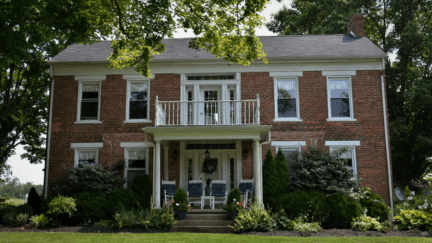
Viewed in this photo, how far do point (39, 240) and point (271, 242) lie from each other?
18.2ft

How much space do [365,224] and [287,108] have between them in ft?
16.9

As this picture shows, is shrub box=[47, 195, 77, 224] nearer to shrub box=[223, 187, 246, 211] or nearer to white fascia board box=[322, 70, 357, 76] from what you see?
shrub box=[223, 187, 246, 211]

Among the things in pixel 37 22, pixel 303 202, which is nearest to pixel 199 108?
pixel 303 202

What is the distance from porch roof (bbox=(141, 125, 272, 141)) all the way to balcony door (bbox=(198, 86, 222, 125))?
122cm

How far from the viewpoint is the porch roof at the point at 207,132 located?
11.3 m

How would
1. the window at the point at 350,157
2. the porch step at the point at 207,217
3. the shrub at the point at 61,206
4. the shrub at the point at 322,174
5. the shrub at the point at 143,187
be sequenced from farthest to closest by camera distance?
the window at the point at 350,157, the shrub at the point at 143,187, the shrub at the point at 322,174, the porch step at the point at 207,217, the shrub at the point at 61,206

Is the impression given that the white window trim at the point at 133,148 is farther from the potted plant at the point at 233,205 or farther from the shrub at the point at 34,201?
the potted plant at the point at 233,205

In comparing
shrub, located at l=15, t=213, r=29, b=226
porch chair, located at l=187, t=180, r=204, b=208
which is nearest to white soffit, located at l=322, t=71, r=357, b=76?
porch chair, located at l=187, t=180, r=204, b=208

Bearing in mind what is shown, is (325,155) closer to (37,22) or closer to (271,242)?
(271,242)

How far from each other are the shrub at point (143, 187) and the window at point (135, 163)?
930mm

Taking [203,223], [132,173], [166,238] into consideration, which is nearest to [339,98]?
[203,223]

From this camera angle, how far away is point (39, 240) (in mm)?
8648

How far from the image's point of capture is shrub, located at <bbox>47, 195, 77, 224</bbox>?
34.8ft

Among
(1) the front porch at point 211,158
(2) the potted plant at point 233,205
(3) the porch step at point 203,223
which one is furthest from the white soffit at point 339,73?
(3) the porch step at point 203,223
